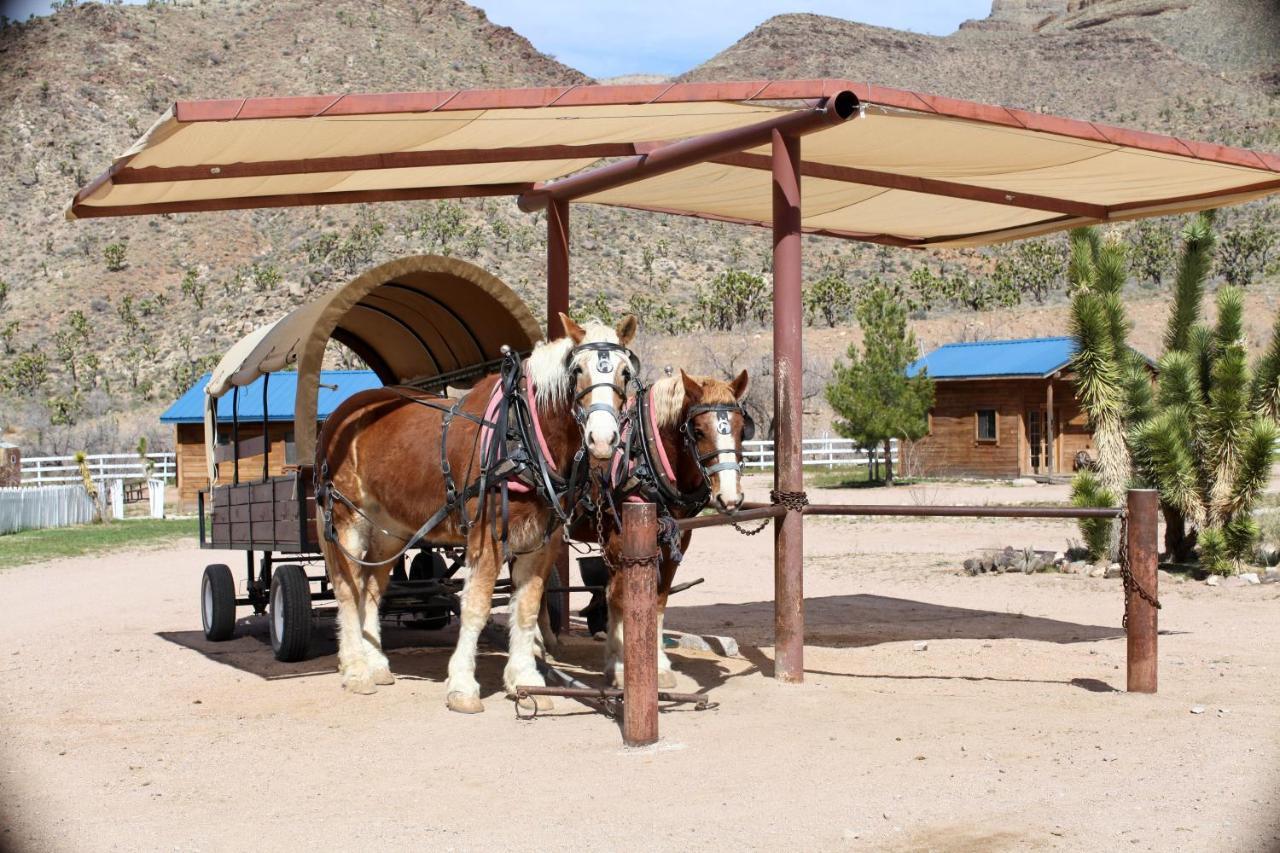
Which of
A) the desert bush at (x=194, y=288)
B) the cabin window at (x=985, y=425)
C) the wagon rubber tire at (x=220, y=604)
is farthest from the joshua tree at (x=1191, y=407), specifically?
the desert bush at (x=194, y=288)

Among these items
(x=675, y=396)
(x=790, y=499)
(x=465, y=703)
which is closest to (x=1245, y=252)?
(x=790, y=499)

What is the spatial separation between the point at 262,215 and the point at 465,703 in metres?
70.5

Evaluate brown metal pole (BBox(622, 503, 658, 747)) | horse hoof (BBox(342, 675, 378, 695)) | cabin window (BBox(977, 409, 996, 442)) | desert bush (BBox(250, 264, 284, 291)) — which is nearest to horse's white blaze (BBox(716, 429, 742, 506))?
brown metal pole (BBox(622, 503, 658, 747))

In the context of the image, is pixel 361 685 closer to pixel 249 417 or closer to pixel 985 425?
pixel 249 417

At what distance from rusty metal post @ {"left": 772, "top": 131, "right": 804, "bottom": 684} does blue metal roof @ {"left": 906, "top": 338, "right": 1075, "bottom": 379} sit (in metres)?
28.0

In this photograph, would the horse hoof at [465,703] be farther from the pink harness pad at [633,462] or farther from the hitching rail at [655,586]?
the pink harness pad at [633,462]

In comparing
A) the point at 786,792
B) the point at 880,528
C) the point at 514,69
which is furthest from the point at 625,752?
the point at 514,69

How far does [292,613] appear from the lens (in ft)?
31.1

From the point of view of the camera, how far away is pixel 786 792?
229 inches

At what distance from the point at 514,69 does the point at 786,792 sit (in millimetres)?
101511

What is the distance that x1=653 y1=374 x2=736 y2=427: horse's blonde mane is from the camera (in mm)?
8141

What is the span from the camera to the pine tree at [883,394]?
111 ft

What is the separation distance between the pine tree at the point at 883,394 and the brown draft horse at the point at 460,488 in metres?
25.8

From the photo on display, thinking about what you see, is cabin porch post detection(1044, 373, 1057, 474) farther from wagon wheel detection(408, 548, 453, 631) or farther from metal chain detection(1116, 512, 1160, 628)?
metal chain detection(1116, 512, 1160, 628)
